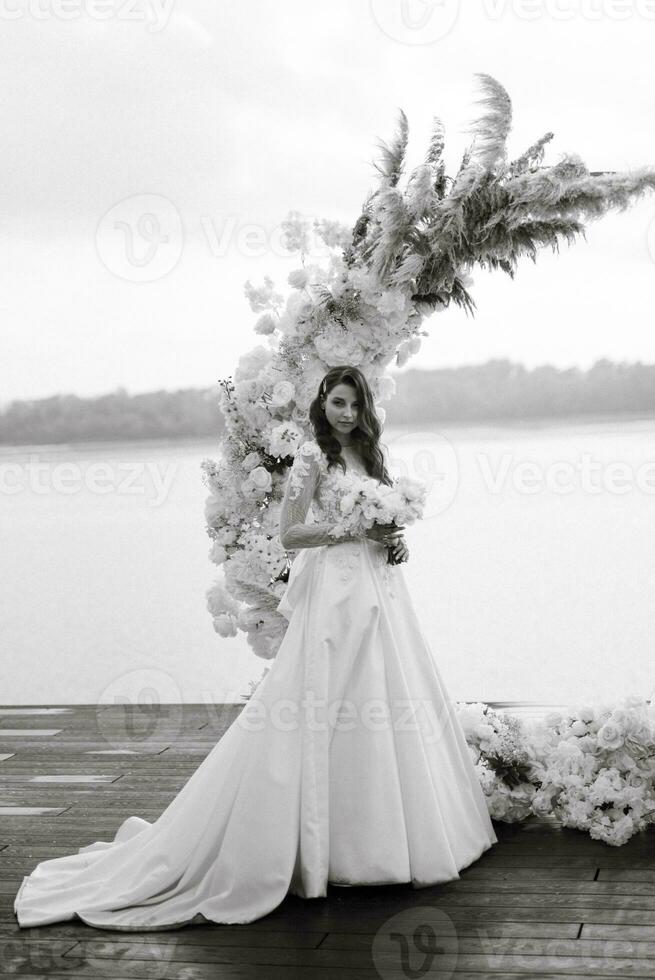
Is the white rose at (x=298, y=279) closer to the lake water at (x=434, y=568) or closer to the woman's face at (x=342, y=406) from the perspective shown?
the woman's face at (x=342, y=406)

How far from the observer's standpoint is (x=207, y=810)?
336 cm

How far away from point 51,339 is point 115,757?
7425 mm

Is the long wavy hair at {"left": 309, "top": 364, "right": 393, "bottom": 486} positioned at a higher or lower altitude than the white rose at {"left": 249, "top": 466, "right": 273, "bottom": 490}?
higher

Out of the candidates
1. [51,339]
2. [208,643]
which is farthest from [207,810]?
[51,339]

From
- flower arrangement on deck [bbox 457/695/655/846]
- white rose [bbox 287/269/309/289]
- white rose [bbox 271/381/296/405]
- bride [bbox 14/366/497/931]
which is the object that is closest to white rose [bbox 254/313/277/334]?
white rose [bbox 287/269/309/289]

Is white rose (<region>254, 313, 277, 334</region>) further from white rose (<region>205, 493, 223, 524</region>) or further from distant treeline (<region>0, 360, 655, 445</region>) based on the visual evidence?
distant treeline (<region>0, 360, 655, 445</region>)

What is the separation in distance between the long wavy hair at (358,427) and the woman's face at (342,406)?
12mm

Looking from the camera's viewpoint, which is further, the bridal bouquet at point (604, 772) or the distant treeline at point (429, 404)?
the distant treeline at point (429, 404)

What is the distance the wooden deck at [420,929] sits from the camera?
113 inches

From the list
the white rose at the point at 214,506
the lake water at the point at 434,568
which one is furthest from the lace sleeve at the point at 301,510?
the lake water at the point at 434,568

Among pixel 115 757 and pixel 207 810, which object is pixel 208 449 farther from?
pixel 207 810

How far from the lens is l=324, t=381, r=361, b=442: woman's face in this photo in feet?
11.8

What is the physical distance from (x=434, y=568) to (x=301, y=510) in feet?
21.4

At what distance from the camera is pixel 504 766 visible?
159 inches
